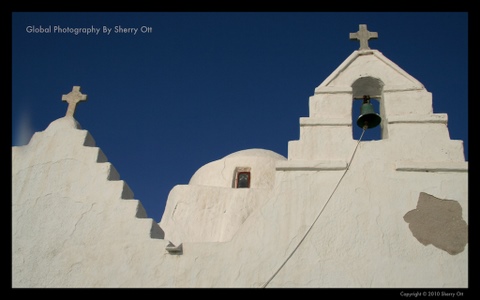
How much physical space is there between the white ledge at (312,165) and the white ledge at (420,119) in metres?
1.10

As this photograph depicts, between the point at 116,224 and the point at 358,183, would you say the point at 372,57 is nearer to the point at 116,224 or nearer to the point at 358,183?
the point at 358,183

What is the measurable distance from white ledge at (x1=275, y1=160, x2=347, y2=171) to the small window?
26.3 ft

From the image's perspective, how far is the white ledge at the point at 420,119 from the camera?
7.22 m

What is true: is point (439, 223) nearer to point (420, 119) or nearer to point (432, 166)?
point (432, 166)

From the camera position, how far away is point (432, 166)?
6.79 metres

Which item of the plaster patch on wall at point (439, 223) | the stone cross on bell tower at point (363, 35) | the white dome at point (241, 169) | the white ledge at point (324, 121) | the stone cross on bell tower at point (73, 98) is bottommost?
the plaster patch on wall at point (439, 223)

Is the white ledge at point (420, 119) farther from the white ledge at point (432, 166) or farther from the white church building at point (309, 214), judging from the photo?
the white ledge at point (432, 166)

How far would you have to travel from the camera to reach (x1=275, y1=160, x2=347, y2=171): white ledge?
6.95 meters

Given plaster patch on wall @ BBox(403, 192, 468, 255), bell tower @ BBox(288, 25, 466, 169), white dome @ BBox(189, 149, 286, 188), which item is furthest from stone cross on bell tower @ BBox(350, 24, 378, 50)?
white dome @ BBox(189, 149, 286, 188)

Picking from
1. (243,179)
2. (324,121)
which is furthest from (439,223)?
(243,179)

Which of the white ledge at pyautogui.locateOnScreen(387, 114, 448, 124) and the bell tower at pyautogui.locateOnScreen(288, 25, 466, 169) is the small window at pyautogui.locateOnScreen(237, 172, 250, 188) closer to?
the bell tower at pyautogui.locateOnScreen(288, 25, 466, 169)

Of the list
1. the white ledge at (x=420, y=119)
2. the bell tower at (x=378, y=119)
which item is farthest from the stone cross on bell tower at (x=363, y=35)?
the white ledge at (x=420, y=119)
